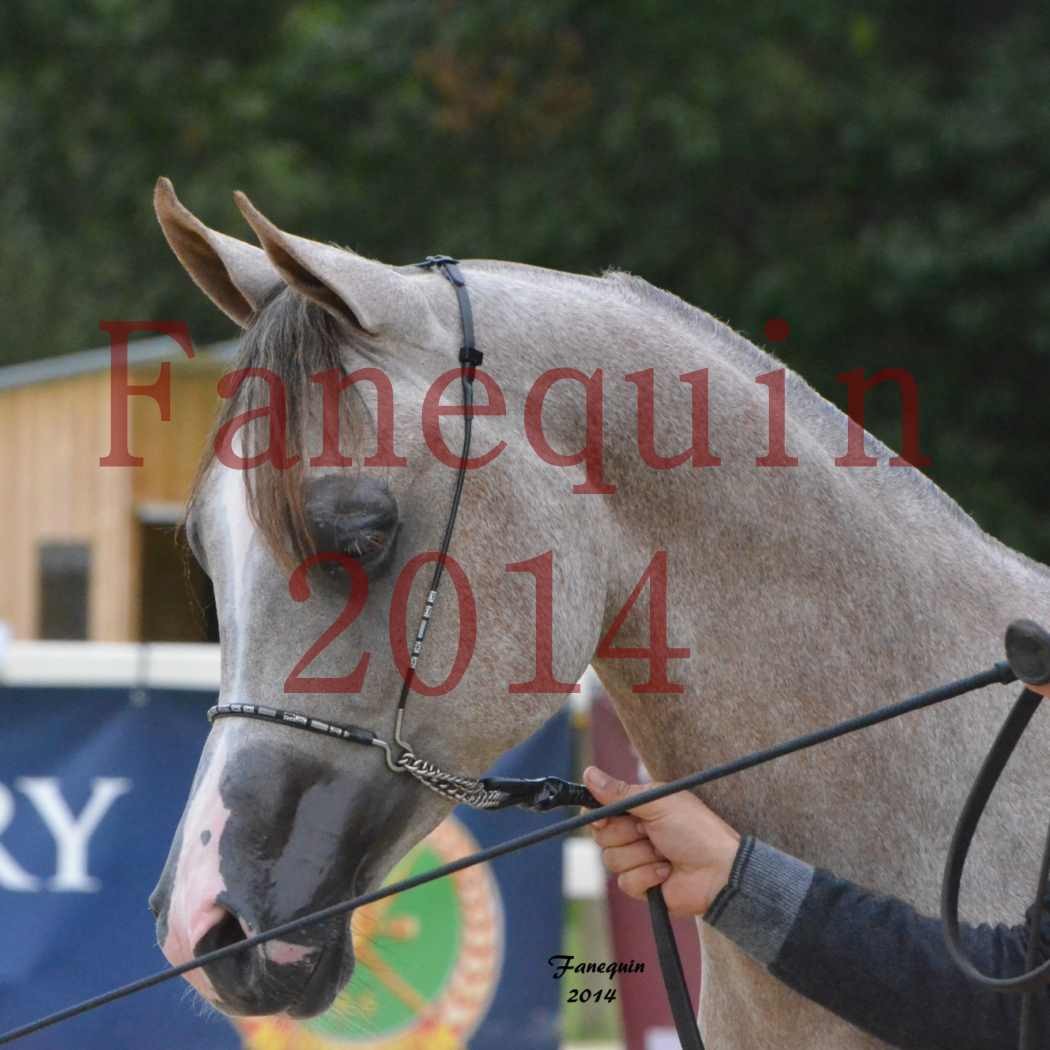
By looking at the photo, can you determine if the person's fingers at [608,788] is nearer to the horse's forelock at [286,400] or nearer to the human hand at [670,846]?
the human hand at [670,846]

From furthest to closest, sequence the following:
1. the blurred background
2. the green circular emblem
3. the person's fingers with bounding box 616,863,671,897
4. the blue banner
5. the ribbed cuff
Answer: the blurred background → the green circular emblem → the blue banner → the person's fingers with bounding box 616,863,671,897 → the ribbed cuff

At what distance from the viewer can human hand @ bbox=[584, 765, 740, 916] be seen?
6.55 feet

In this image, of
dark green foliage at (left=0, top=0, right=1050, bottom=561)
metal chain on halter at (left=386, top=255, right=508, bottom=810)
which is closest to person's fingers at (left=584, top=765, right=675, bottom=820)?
metal chain on halter at (left=386, top=255, right=508, bottom=810)

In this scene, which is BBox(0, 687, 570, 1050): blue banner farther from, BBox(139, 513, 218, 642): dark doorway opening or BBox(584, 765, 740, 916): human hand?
BBox(139, 513, 218, 642): dark doorway opening

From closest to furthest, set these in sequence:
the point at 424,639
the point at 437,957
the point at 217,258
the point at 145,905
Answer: the point at 424,639 → the point at 217,258 → the point at 145,905 → the point at 437,957

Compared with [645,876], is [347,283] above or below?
above

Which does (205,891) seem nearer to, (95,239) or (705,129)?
(705,129)

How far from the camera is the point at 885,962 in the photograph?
1897 mm

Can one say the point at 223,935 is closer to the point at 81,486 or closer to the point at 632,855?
the point at 632,855

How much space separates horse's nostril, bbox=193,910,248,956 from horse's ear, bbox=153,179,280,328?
833 mm

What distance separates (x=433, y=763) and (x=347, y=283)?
633mm

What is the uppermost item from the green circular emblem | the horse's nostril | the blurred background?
the blurred background

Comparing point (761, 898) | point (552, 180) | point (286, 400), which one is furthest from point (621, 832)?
point (552, 180)

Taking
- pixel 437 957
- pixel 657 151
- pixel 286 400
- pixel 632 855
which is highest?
pixel 657 151
